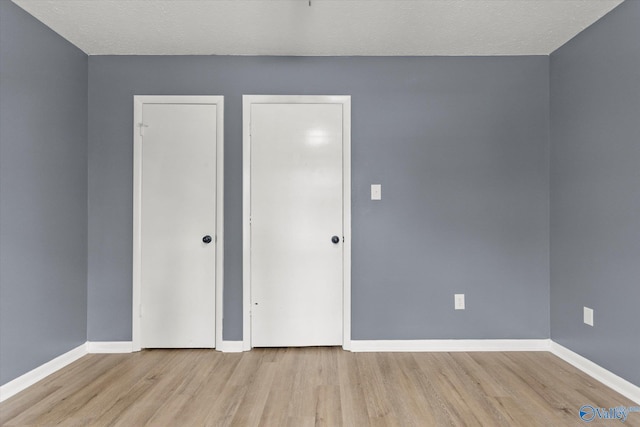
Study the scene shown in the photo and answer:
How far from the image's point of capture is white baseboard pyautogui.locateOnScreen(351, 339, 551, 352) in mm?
2887

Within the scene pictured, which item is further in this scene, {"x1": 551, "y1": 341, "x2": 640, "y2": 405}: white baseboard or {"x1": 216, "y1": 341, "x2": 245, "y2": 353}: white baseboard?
{"x1": 216, "y1": 341, "x2": 245, "y2": 353}: white baseboard

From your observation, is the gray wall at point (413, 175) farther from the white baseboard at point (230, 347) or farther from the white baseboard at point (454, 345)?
the white baseboard at point (230, 347)

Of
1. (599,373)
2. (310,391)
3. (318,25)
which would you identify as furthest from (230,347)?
(599,373)

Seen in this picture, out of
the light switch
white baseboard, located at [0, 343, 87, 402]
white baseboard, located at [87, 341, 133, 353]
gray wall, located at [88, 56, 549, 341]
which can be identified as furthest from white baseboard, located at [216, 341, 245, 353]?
the light switch

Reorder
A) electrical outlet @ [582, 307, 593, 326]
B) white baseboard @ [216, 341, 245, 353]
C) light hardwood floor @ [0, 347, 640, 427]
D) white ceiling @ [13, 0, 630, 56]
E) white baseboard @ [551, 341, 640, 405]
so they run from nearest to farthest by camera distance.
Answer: light hardwood floor @ [0, 347, 640, 427] → white baseboard @ [551, 341, 640, 405] → white ceiling @ [13, 0, 630, 56] → electrical outlet @ [582, 307, 593, 326] → white baseboard @ [216, 341, 245, 353]

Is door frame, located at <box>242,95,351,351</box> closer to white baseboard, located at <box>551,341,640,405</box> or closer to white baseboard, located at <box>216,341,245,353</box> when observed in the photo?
white baseboard, located at <box>216,341,245,353</box>

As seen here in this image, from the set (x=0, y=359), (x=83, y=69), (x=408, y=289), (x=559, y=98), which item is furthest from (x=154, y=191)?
(x=559, y=98)

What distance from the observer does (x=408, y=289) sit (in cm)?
293

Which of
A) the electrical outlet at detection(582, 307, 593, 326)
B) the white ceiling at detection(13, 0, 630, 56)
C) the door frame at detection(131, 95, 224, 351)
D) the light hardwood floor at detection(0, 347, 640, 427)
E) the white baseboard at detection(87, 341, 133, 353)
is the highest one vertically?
the white ceiling at detection(13, 0, 630, 56)

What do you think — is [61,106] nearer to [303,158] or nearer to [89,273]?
[89,273]

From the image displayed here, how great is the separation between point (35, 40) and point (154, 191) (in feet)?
4.20

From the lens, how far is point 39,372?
2398 millimetres

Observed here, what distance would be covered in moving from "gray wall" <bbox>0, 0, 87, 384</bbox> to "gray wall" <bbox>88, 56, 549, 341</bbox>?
186 millimetres

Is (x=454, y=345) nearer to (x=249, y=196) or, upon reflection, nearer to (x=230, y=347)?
(x=230, y=347)
